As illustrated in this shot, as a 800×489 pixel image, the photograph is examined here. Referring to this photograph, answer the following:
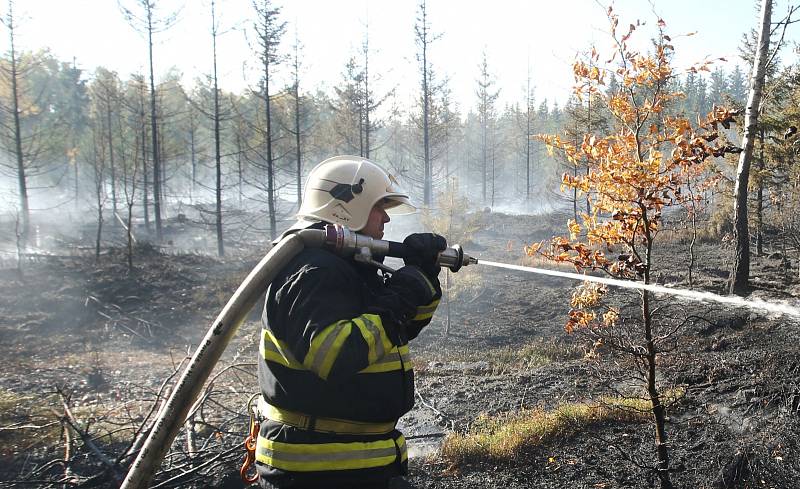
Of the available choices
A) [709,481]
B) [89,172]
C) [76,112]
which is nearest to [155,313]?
[709,481]

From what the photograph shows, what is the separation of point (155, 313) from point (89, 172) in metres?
31.1

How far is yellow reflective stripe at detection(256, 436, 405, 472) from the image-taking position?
214 cm

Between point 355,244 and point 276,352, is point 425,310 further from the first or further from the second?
point 276,352

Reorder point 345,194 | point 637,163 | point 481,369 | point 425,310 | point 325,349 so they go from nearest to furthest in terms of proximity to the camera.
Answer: point 325,349, point 425,310, point 345,194, point 637,163, point 481,369

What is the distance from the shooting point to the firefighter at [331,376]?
204 cm

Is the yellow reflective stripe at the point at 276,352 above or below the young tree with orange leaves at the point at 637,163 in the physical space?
below

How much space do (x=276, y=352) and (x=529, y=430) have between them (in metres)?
4.36

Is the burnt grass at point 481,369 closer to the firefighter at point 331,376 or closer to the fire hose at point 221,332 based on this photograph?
the fire hose at point 221,332

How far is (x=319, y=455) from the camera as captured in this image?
7.01 ft

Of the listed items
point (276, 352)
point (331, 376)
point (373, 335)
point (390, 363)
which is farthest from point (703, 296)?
point (276, 352)

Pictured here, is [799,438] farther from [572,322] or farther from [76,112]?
[76,112]

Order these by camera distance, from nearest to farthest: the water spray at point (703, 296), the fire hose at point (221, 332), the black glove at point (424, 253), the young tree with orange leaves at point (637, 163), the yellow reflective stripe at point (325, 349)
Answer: the yellow reflective stripe at point (325, 349) → the fire hose at point (221, 332) → the water spray at point (703, 296) → the black glove at point (424, 253) → the young tree with orange leaves at point (637, 163)

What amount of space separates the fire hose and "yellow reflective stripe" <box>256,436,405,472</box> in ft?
1.49

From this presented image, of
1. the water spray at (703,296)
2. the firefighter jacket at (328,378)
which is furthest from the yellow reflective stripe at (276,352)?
the water spray at (703,296)
